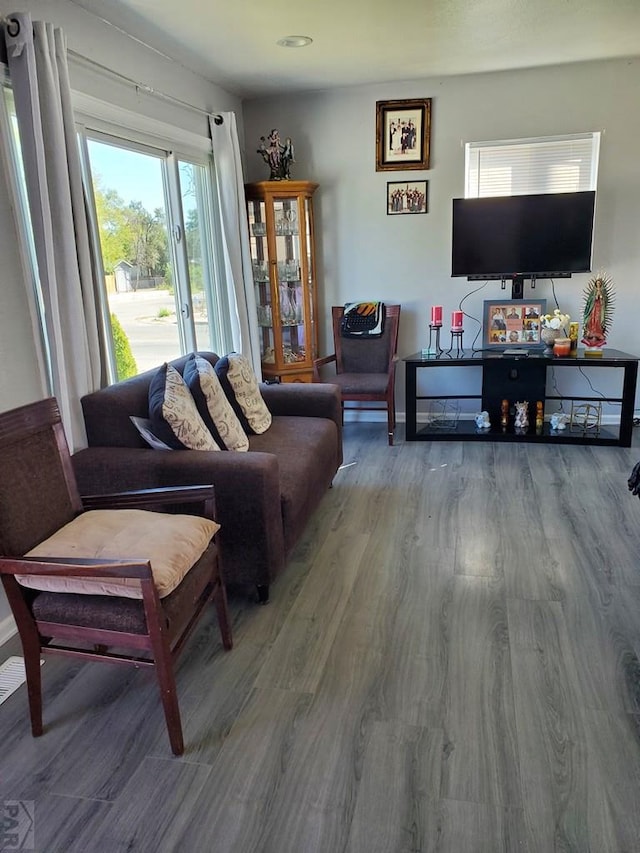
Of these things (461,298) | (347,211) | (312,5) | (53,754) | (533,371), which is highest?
(312,5)

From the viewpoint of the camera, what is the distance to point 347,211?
4.82m

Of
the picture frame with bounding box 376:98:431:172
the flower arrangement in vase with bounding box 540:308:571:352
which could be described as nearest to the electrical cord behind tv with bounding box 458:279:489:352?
the flower arrangement in vase with bounding box 540:308:571:352

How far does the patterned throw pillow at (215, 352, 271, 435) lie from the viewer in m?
3.18

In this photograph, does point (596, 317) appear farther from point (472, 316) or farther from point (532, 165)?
point (532, 165)

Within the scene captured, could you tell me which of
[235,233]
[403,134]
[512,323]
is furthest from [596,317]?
[235,233]

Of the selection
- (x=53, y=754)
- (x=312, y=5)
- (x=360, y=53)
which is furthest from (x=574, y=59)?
(x=53, y=754)

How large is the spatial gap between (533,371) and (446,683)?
3048mm

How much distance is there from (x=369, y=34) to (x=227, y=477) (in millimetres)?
2622

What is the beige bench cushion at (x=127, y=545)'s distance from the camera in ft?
5.63

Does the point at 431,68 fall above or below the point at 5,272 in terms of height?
above

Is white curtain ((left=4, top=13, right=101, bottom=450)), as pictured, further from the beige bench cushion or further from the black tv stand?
the black tv stand

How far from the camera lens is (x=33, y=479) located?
1913mm

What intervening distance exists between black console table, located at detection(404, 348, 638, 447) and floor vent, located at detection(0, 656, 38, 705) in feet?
10.0

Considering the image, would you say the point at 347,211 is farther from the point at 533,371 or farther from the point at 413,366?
the point at 533,371
